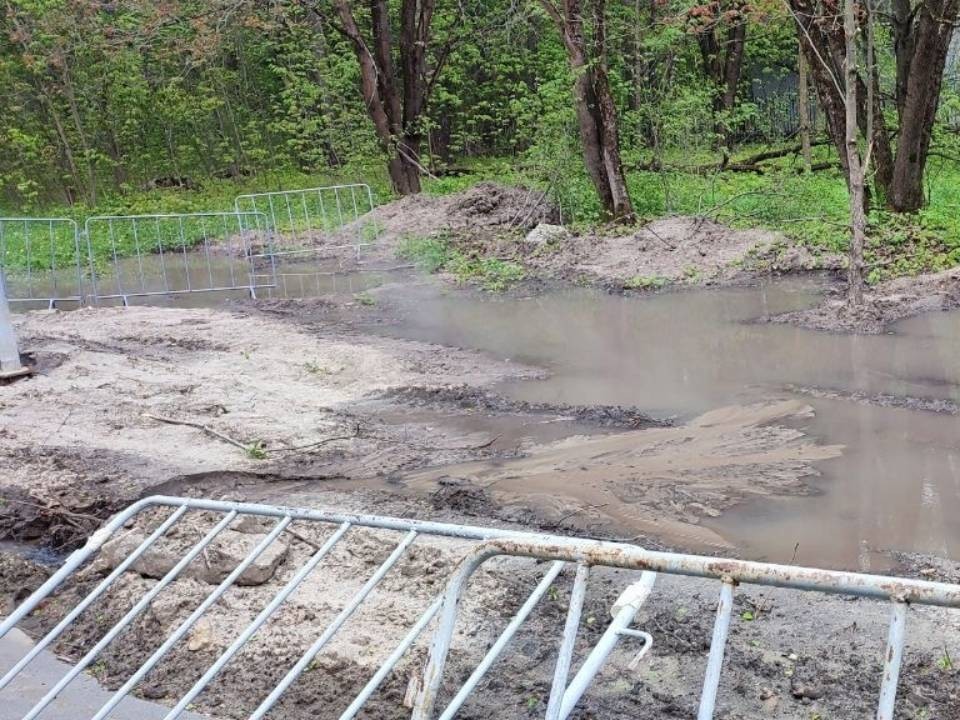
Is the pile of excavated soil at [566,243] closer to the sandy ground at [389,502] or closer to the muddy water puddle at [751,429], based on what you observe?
the muddy water puddle at [751,429]

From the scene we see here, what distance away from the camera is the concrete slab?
12.2ft

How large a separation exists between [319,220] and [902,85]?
11345 millimetres

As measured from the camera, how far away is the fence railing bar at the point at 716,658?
6.68 ft

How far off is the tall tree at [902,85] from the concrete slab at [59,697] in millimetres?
11787

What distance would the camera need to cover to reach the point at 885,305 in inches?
400

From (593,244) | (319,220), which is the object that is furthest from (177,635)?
(319,220)

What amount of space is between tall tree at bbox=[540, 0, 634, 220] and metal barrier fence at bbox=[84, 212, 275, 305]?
5499 millimetres

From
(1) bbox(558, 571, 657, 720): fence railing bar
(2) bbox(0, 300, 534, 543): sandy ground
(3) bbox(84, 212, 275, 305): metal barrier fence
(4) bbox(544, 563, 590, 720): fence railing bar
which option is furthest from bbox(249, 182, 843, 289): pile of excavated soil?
(4) bbox(544, 563, 590, 720): fence railing bar

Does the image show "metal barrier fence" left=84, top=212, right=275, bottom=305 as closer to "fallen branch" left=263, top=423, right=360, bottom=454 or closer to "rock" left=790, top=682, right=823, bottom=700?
"fallen branch" left=263, top=423, right=360, bottom=454

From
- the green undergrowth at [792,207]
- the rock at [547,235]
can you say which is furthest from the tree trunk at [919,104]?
the rock at [547,235]

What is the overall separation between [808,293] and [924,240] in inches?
79.5

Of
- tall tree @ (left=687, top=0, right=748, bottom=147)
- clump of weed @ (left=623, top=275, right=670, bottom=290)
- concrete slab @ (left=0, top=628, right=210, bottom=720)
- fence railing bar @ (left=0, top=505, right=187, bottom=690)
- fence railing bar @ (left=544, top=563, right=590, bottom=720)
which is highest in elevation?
tall tree @ (left=687, top=0, right=748, bottom=147)

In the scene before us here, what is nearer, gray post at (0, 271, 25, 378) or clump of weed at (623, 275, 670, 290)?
gray post at (0, 271, 25, 378)

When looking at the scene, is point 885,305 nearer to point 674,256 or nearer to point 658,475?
point 674,256
